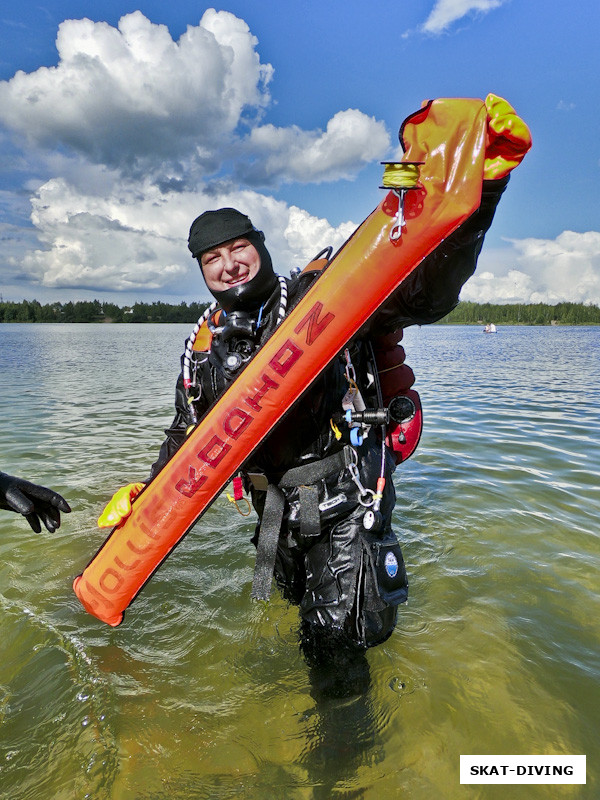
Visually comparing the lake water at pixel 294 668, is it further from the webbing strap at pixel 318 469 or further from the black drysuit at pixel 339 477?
the webbing strap at pixel 318 469

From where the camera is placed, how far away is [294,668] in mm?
3131

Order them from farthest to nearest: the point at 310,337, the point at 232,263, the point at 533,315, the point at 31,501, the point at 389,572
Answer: the point at 533,315, the point at 31,501, the point at 232,263, the point at 389,572, the point at 310,337

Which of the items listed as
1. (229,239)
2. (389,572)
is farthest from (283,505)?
(229,239)

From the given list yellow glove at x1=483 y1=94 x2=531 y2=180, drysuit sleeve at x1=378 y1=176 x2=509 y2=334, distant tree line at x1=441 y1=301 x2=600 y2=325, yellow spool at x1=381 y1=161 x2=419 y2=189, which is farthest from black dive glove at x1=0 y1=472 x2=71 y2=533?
distant tree line at x1=441 y1=301 x2=600 y2=325

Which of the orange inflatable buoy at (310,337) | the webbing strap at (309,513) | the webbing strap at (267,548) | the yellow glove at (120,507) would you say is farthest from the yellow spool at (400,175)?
the yellow glove at (120,507)

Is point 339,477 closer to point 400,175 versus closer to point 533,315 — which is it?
point 400,175

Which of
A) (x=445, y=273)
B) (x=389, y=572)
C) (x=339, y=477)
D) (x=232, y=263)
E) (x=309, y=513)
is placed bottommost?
(x=389, y=572)

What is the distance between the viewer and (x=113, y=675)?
3.15m

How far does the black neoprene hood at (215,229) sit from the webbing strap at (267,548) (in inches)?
58.0

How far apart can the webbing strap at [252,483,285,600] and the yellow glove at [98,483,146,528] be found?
865 millimetres

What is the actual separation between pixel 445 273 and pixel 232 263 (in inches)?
45.8

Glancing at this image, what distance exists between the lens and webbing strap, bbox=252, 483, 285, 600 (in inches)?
101

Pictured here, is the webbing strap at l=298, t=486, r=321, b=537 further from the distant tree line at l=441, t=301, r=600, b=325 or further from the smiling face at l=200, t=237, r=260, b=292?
the distant tree line at l=441, t=301, r=600, b=325

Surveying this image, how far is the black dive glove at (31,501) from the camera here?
9.24 feet
